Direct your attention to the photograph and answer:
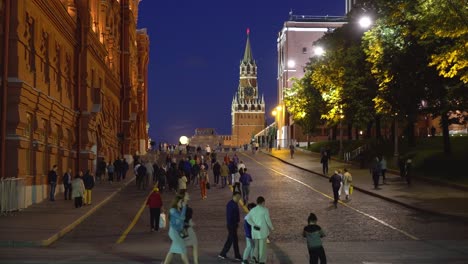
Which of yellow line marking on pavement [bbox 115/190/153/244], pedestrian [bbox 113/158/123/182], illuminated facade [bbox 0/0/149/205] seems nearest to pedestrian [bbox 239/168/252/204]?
yellow line marking on pavement [bbox 115/190/153/244]

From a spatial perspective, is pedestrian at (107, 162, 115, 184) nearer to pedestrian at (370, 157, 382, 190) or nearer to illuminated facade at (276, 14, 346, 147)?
pedestrian at (370, 157, 382, 190)

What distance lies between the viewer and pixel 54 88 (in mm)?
32156

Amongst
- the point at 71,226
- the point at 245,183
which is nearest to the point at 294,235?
the point at 71,226

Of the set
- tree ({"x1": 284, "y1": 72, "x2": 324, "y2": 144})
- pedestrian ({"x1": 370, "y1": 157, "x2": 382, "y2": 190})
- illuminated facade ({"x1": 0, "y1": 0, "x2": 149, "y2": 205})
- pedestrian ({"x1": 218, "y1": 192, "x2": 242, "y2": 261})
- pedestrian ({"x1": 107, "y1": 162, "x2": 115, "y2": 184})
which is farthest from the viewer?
tree ({"x1": 284, "y1": 72, "x2": 324, "y2": 144})

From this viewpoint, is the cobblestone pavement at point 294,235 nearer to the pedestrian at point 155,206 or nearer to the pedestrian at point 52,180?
the pedestrian at point 155,206

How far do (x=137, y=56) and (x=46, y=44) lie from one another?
51.2m

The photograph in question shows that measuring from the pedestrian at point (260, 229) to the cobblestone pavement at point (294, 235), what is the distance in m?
1.47

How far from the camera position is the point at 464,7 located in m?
26.7

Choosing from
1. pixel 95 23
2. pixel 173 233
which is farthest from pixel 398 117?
pixel 173 233

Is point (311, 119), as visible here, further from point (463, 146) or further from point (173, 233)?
point (173, 233)

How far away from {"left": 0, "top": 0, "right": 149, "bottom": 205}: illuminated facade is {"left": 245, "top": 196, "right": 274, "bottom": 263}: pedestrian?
519 inches

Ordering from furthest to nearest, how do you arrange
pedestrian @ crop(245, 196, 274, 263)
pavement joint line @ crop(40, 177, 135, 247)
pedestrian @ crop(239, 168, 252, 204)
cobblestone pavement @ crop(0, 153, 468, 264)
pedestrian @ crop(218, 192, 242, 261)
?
pedestrian @ crop(239, 168, 252, 204) < pavement joint line @ crop(40, 177, 135, 247) < cobblestone pavement @ crop(0, 153, 468, 264) < pedestrian @ crop(218, 192, 242, 261) < pedestrian @ crop(245, 196, 274, 263)

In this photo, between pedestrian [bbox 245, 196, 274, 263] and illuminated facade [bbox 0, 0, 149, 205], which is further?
illuminated facade [bbox 0, 0, 149, 205]

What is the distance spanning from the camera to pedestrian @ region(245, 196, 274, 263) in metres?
14.0
